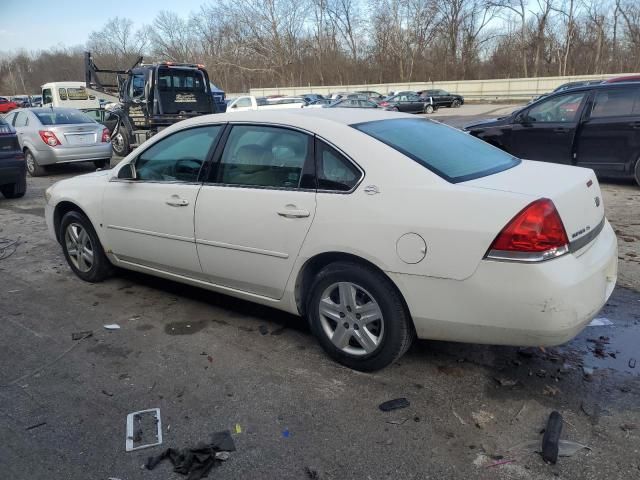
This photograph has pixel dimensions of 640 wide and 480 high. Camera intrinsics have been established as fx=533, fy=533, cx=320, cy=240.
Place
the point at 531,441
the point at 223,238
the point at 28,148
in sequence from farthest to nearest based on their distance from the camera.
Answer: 1. the point at 28,148
2. the point at 223,238
3. the point at 531,441

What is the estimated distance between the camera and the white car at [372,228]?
2721mm

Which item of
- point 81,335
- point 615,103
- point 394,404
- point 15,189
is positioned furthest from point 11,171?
point 615,103

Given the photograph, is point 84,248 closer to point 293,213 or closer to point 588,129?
point 293,213

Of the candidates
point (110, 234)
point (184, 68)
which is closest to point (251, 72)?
point (184, 68)

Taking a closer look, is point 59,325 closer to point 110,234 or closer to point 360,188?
point 110,234

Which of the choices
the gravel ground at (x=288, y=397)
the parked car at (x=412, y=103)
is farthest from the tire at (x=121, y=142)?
the parked car at (x=412, y=103)

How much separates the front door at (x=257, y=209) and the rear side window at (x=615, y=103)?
6.88 m

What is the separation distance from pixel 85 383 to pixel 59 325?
1073 millimetres

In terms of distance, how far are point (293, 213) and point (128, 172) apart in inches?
73.4

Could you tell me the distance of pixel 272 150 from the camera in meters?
3.62

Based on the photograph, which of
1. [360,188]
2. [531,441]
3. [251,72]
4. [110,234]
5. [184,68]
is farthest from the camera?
[251,72]

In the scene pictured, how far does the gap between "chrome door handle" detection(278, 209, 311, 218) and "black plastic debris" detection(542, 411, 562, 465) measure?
1747 mm

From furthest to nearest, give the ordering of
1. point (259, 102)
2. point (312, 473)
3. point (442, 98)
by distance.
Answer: point (442, 98), point (259, 102), point (312, 473)

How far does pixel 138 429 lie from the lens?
2.83 m
